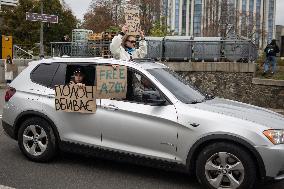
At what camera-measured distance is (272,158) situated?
488cm

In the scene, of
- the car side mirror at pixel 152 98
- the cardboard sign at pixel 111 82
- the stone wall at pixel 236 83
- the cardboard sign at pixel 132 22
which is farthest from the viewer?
the stone wall at pixel 236 83

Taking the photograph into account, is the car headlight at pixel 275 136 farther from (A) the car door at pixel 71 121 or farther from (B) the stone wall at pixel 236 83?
(B) the stone wall at pixel 236 83

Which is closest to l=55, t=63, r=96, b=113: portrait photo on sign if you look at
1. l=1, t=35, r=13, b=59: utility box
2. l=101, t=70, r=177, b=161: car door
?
l=101, t=70, r=177, b=161: car door

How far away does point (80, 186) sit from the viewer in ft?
17.5

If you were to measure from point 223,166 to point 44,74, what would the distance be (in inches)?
119

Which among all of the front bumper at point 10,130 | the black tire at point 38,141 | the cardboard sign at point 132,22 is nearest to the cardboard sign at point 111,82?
the black tire at point 38,141

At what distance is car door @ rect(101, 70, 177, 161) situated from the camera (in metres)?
5.36

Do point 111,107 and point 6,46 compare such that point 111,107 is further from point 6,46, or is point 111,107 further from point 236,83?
point 6,46

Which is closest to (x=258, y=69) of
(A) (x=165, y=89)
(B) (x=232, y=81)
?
(B) (x=232, y=81)

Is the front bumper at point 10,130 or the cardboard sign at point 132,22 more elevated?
the cardboard sign at point 132,22

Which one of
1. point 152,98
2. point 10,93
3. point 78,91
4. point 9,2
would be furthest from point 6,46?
point 9,2

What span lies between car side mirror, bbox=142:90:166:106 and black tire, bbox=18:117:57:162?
5.09ft

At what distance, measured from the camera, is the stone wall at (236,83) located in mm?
14443

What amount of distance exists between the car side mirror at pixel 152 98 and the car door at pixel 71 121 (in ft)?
2.17
